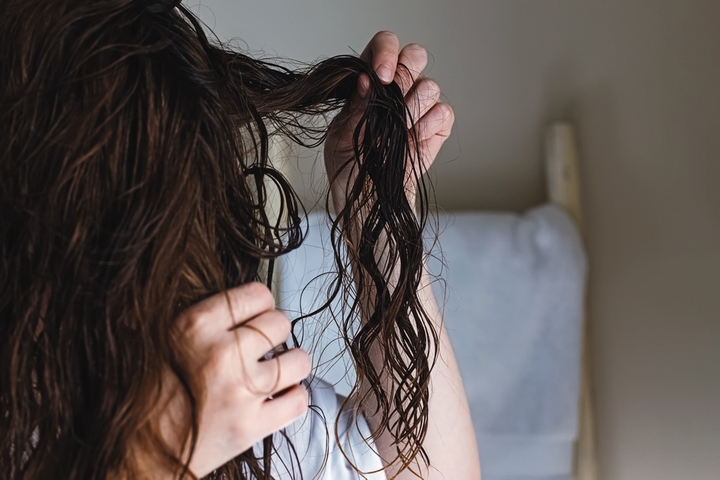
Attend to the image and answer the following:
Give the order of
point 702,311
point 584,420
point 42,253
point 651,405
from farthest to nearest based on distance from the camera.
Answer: point 584,420, point 651,405, point 702,311, point 42,253

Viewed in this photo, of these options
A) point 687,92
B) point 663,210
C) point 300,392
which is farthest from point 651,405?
point 300,392

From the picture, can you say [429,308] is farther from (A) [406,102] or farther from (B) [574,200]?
(B) [574,200]

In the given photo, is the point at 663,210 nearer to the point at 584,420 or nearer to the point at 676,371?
the point at 676,371

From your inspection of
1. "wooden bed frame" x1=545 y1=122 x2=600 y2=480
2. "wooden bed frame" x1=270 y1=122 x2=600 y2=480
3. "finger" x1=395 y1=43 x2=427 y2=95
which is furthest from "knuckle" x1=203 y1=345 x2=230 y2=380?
"wooden bed frame" x1=545 y1=122 x2=600 y2=480

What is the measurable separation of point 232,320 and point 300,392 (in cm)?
7

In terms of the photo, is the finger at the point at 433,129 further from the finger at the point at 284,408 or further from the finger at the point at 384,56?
the finger at the point at 284,408

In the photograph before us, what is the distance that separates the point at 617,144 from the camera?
933 mm

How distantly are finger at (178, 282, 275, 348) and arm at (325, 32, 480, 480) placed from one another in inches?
6.2

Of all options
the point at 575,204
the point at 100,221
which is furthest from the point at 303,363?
the point at 575,204

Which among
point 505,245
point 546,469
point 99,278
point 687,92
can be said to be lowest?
point 546,469

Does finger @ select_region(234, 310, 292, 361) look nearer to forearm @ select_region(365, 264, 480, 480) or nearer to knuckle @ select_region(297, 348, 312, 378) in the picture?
knuckle @ select_region(297, 348, 312, 378)

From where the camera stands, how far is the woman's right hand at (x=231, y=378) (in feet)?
1.08

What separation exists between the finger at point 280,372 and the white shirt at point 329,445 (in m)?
0.23

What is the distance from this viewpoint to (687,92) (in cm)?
78
